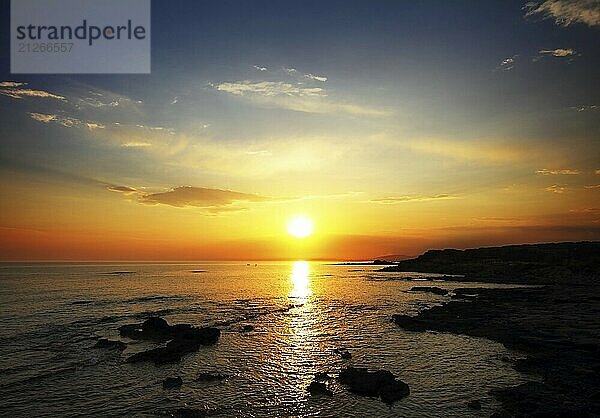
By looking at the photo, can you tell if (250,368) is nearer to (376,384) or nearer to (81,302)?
(376,384)

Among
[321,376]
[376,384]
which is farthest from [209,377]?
[376,384]

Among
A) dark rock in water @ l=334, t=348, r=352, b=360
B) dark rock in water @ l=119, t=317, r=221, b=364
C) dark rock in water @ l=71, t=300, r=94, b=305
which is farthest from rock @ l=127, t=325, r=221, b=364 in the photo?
dark rock in water @ l=71, t=300, r=94, b=305

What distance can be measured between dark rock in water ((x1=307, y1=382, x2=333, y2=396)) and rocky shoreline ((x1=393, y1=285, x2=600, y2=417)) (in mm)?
10017

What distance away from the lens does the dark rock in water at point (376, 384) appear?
22.5m

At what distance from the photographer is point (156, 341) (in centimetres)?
3738

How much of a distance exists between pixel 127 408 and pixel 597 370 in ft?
105

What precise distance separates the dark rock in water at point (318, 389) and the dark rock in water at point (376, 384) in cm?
165

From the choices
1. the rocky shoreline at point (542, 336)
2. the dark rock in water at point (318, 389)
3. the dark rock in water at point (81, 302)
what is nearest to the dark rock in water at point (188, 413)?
the dark rock in water at point (318, 389)

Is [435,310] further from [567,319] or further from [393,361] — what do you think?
[393,361]

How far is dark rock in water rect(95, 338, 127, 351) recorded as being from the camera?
115 ft

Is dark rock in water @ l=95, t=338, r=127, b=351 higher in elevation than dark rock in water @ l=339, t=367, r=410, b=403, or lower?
lower

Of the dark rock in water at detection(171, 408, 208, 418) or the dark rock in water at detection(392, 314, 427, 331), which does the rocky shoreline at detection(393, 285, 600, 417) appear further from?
the dark rock in water at detection(171, 408, 208, 418)

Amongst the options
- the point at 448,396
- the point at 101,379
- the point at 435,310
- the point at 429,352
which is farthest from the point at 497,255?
the point at 101,379

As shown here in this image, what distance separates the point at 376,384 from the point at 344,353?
9.05 m
